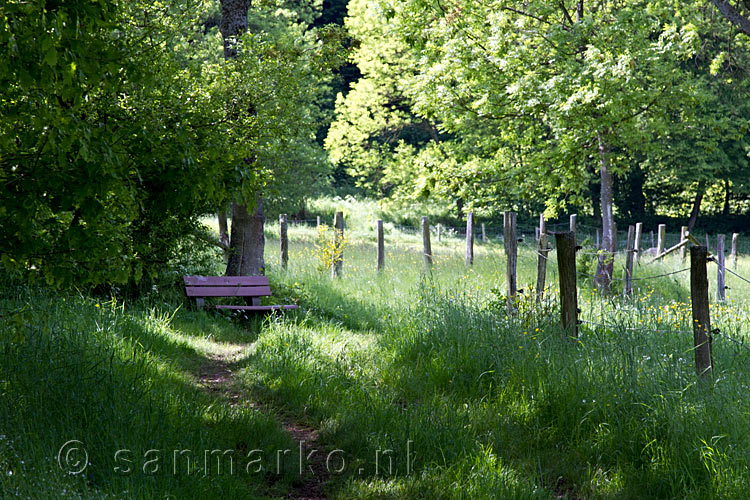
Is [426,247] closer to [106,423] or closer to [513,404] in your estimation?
[513,404]

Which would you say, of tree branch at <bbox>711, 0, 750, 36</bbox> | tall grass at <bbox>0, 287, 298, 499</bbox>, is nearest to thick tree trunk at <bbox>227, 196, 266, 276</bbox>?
tall grass at <bbox>0, 287, 298, 499</bbox>

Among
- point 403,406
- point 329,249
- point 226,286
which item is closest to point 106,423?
point 403,406

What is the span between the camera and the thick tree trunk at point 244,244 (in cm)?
1130

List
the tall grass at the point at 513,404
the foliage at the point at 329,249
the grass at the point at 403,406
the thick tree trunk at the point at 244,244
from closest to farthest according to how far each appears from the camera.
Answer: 1. the grass at the point at 403,406
2. the tall grass at the point at 513,404
3. the thick tree trunk at the point at 244,244
4. the foliage at the point at 329,249

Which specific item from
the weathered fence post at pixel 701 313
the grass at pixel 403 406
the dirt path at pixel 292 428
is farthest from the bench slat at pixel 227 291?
the weathered fence post at pixel 701 313

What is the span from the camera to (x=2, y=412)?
12.6ft

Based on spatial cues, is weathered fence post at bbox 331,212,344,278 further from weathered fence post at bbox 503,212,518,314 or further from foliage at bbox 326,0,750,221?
weathered fence post at bbox 503,212,518,314

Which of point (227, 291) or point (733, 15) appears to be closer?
point (733, 15)

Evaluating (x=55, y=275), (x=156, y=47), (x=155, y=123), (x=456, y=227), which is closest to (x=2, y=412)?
(x=55, y=275)

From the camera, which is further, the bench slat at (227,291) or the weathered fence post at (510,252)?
the bench slat at (227,291)

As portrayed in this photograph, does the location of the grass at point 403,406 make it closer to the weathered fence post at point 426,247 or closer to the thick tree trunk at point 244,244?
the thick tree trunk at point 244,244

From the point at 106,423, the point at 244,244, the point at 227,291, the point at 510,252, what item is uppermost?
the point at 244,244

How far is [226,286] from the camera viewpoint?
996cm

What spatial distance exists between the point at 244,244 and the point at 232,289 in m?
1.58
